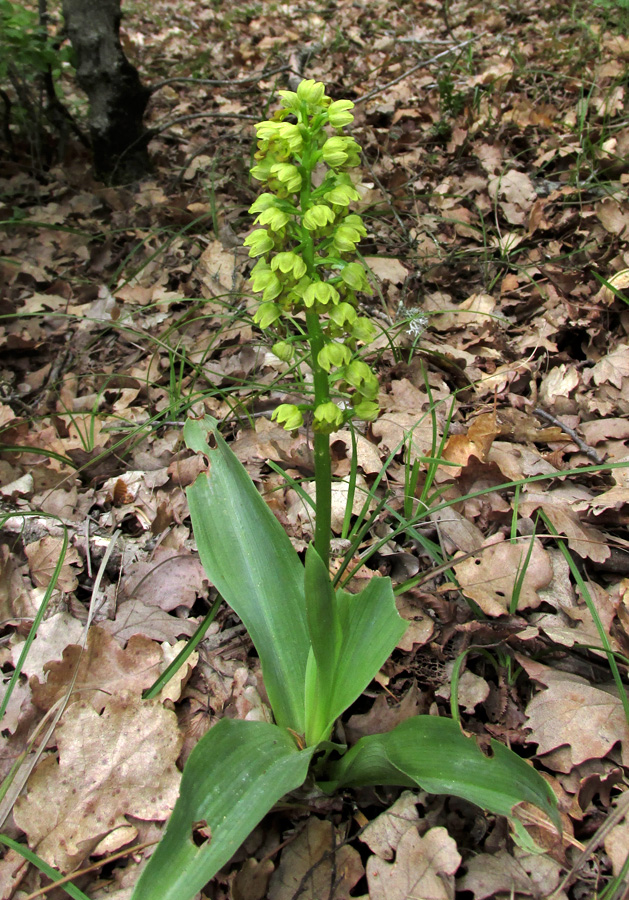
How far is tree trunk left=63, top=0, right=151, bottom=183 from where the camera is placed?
175 inches

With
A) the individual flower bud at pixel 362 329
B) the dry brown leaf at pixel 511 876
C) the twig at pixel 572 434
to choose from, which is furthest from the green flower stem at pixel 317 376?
the twig at pixel 572 434

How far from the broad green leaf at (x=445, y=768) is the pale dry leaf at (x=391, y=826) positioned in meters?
0.12

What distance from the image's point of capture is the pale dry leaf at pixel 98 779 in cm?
179

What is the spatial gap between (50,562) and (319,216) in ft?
6.49

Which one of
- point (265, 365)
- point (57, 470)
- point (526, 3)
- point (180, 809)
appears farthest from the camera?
point (526, 3)

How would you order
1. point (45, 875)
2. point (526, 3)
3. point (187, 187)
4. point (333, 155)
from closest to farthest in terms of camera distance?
point (333, 155), point (45, 875), point (187, 187), point (526, 3)

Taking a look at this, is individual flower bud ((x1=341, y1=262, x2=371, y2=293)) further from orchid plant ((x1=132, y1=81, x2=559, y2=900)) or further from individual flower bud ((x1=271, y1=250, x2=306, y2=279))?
individual flower bud ((x1=271, y1=250, x2=306, y2=279))

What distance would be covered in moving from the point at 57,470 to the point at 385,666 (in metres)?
1.99

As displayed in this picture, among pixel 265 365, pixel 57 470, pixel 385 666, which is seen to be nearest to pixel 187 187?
pixel 265 365

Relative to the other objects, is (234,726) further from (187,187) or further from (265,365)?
(187,187)

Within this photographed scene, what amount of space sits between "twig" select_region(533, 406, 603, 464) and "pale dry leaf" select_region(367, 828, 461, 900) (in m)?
1.75

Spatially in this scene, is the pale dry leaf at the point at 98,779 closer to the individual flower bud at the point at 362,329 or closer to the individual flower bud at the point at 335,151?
the individual flower bud at the point at 362,329

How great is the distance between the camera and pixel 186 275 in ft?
14.1

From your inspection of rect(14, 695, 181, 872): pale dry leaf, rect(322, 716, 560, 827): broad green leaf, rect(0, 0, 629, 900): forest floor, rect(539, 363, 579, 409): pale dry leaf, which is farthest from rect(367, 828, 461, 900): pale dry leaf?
rect(539, 363, 579, 409): pale dry leaf
